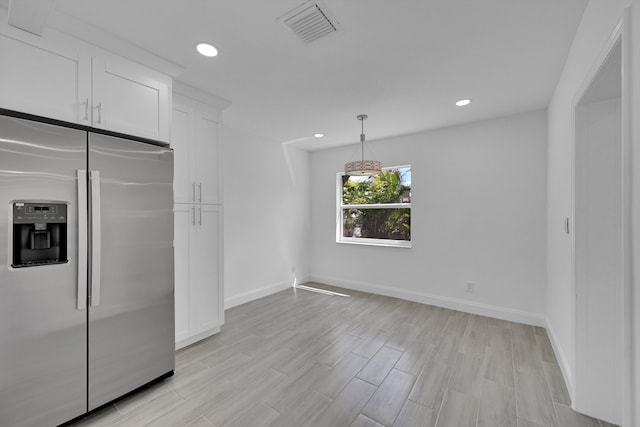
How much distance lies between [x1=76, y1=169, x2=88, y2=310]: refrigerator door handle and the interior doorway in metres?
3.16

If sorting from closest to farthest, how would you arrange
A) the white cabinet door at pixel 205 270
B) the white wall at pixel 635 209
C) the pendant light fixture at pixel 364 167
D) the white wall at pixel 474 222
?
1. the white wall at pixel 635 209
2. the white cabinet door at pixel 205 270
3. the pendant light fixture at pixel 364 167
4. the white wall at pixel 474 222

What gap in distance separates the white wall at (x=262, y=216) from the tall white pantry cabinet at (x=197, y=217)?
836 millimetres

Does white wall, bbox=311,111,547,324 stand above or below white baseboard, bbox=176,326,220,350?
above

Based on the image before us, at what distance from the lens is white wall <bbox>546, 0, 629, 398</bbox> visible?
1.45 metres

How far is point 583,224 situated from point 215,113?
10.8 feet

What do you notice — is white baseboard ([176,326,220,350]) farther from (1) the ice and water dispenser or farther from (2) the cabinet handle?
(2) the cabinet handle

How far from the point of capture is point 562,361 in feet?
7.39

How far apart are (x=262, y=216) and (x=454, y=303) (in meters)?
3.08

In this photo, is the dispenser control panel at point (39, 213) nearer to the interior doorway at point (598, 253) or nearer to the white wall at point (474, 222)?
the interior doorway at point (598, 253)

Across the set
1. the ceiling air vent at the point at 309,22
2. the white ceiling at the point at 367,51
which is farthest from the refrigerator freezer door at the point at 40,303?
the ceiling air vent at the point at 309,22

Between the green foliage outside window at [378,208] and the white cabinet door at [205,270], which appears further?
the green foliage outside window at [378,208]

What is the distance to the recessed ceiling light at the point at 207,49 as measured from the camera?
1937 mm

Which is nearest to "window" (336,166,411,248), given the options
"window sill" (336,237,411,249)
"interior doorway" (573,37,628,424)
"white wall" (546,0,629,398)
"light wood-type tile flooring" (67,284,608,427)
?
"window sill" (336,237,411,249)

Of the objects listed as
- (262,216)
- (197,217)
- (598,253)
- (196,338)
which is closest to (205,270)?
(197,217)
